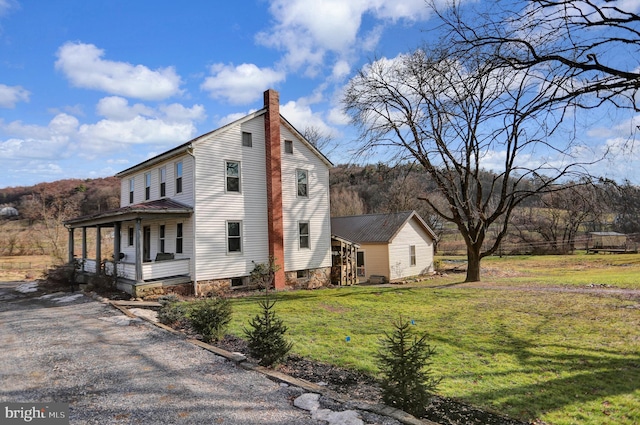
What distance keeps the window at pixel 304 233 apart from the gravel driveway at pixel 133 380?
10853 mm

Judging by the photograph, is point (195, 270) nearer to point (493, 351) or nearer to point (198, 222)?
point (198, 222)

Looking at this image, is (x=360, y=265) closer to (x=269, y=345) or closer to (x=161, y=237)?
(x=161, y=237)

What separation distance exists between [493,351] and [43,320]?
11.9 m

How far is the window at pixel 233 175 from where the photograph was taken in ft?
55.4

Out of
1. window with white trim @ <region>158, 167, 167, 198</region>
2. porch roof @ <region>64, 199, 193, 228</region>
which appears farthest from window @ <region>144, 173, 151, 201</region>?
porch roof @ <region>64, 199, 193, 228</region>

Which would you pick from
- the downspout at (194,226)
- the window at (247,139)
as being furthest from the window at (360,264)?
the downspout at (194,226)

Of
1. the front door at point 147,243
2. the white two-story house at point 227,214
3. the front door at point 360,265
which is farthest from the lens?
the front door at point 360,265

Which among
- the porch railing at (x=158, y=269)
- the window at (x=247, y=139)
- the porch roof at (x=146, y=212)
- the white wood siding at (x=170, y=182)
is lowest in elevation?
the porch railing at (x=158, y=269)

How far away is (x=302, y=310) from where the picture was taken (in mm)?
12203

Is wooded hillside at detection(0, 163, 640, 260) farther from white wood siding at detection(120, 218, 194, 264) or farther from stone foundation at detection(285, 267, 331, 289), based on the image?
white wood siding at detection(120, 218, 194, 264)

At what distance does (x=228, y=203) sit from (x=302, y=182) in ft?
15.0

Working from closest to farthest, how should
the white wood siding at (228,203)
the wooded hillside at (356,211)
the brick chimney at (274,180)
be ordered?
the white wood siding at (228,203) → the brick chimney at (274,180) → the wooded hillside at (356,211)

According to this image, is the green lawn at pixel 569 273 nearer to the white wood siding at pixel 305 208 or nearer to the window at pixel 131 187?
the white wood siding at pixel 305 208

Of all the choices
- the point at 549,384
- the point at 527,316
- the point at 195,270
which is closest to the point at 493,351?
the point at 549,384
